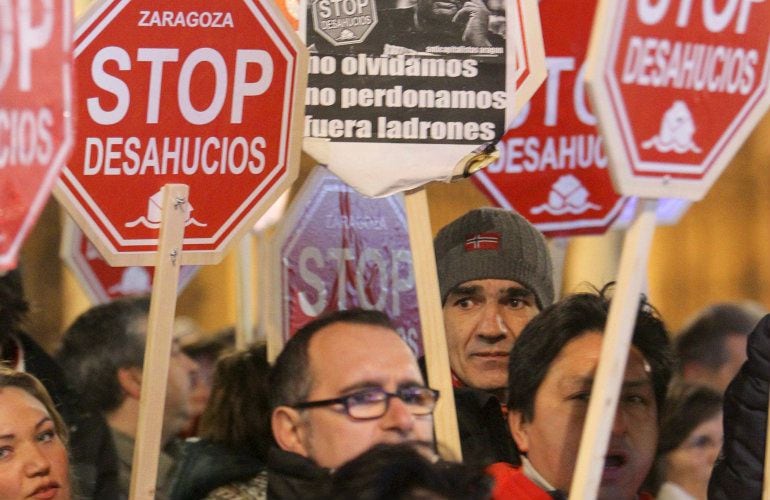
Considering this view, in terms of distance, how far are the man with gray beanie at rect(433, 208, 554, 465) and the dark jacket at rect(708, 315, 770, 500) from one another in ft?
2.82

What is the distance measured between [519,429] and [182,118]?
1.02 m

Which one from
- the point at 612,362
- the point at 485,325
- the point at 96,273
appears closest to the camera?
the point at 612,362

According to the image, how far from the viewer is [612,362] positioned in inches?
121

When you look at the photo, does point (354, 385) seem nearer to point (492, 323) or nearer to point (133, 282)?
point (492, 323)

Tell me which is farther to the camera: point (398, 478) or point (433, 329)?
point (433, 329)

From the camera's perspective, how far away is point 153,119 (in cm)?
351

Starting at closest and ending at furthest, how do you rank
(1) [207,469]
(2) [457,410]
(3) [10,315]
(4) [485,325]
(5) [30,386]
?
(5) [30,386] < (1) [207,469] < (2) [457,410] < (4) [485,325] < (3) [10,315]

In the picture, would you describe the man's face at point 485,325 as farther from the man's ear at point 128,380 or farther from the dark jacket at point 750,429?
the man's ear at point 128,380

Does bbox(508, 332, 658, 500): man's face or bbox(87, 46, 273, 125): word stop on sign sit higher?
bbox(87, 46, 273, 125): word stop on sign

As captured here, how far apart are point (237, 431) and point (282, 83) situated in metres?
1.07

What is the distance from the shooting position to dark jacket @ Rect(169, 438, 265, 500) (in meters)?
3.75

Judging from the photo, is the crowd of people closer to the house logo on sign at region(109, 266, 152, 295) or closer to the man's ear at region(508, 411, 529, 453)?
the man's ear at region(508, 411, 529, 453)

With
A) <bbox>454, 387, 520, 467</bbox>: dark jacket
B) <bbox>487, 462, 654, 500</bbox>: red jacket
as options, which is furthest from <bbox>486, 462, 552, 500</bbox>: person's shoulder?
<bbox>454, 387, 520, 467</bbox>: dark jacket

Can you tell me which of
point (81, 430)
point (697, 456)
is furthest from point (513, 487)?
point (81, 430)
